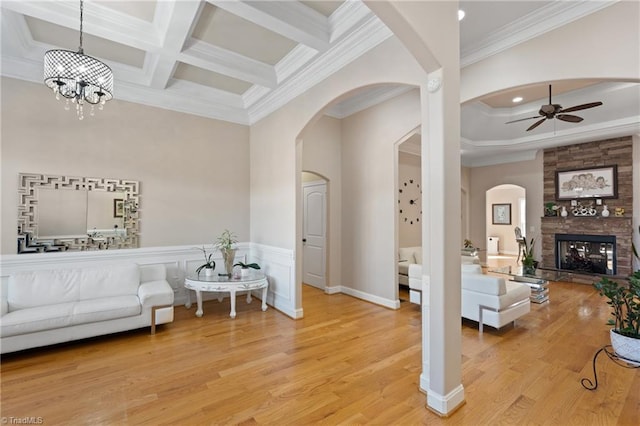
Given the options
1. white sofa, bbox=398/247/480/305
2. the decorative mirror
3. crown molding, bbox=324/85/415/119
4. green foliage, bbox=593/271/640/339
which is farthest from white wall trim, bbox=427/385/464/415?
the decorative mirror

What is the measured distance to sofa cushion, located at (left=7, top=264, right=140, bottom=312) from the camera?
335cm

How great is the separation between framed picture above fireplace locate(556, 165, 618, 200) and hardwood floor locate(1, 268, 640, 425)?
13.7 feet

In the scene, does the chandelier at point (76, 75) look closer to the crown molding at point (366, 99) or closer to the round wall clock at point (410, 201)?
the crown molding at point (366, 99)

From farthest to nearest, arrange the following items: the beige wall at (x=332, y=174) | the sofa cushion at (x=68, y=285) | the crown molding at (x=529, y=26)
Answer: the beige wall at (x=332, y=174) → the sofa cushion at (x=68, y=285) → the crown molding at (x=529, y=26)

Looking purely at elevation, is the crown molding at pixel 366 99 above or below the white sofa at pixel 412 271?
above

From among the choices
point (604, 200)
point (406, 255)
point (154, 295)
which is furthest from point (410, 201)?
point (154, 295)

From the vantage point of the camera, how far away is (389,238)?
186 inches

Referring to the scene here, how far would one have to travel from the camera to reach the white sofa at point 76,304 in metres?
3.01

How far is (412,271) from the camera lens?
14.7ft

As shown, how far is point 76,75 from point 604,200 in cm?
968

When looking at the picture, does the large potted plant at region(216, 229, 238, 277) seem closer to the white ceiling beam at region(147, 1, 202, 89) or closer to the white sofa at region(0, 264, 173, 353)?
the white sofa at region(0, 264, 173, 353)

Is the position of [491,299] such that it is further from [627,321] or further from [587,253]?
[587,253]

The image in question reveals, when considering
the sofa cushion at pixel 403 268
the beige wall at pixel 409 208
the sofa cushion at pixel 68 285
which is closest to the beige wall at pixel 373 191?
the sofa cushion at pixel 403 268

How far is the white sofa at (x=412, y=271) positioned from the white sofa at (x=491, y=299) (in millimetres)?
666
